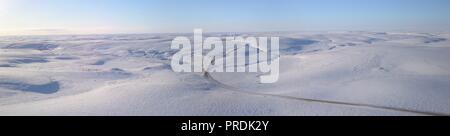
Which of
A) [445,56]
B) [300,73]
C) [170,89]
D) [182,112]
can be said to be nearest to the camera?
[182,112]

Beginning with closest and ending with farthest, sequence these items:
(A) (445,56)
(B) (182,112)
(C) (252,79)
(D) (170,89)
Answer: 1. (B) (182,112)
2. (D) (170,89)
3. (C) (252,79)
4. (A) (445,56)

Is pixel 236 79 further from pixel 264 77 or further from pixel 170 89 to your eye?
pixel 170 89
